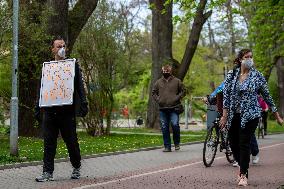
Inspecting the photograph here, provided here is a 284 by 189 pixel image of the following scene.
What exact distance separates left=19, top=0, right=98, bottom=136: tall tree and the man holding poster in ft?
18.3

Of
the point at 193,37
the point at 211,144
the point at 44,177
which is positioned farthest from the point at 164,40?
the point at 44,177

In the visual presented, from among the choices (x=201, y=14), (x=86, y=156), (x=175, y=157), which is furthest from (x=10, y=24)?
(x=201, y=14)

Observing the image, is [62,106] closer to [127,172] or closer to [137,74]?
[127,172]

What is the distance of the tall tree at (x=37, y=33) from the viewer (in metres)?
14.8

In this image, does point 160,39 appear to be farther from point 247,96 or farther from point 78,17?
point 247,96

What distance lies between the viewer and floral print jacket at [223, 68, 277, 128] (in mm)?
8594

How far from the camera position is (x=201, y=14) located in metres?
25.2

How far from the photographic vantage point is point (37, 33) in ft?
48.2

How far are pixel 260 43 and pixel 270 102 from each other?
21889mm

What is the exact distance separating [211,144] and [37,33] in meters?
5.41

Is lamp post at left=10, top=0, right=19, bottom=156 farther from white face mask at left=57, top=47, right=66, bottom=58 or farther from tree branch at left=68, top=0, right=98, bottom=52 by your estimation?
tree branch at left=68, top=0, right=98, bottom=52

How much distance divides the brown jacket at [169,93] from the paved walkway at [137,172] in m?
1.46

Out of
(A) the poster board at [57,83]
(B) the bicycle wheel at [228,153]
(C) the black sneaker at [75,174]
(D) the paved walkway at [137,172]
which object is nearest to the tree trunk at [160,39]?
(D) the paved walkway at [137,172]

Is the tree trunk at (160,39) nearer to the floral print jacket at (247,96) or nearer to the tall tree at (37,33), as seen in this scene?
the tall tree at (37,33)
